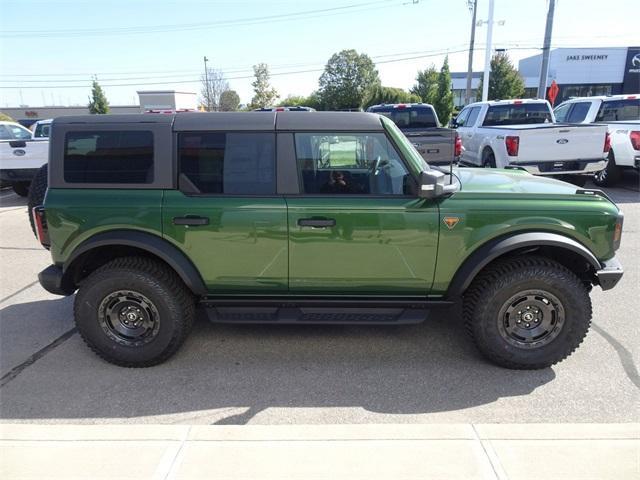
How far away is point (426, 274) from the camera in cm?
338

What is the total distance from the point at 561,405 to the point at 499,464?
2.93 ft

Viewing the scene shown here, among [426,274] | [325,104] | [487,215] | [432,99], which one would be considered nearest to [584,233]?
[487,215]

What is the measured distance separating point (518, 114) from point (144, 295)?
1051cm

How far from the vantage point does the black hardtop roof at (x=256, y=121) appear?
3.38m

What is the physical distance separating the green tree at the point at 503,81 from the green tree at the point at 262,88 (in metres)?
27.5

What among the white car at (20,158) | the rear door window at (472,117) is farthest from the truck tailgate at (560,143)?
the white car at (20,158)

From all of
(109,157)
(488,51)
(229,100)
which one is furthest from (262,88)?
(109,157)

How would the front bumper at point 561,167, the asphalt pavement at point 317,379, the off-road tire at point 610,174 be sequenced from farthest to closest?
the off-road tire at point 610,174
the front bumper at point 561,167
the asphalt pavement at point 317,379

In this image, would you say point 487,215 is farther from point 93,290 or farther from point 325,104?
point 325,104

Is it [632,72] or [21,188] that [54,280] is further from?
[632,72]

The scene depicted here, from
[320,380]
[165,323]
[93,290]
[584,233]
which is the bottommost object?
[320,380]

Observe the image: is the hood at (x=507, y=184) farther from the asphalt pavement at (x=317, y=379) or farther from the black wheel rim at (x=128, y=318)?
the black wheel rim at (x=128, y=318)

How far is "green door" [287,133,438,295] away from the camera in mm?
3281

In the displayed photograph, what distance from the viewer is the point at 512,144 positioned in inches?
351
